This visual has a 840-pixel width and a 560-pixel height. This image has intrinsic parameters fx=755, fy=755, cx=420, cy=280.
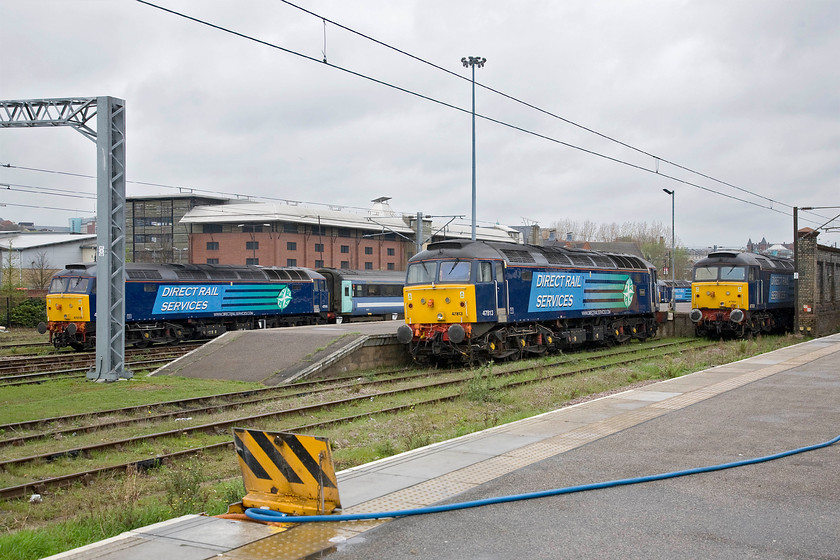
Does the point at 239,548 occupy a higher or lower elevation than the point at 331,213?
lower

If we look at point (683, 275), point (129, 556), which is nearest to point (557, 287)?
point (129, 556)

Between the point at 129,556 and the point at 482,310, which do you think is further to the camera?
the point at 482,310

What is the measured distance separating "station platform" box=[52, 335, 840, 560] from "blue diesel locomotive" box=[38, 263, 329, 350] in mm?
21054

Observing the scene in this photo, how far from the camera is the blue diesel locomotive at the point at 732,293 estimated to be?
3014cm

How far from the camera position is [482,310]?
21.3 metres

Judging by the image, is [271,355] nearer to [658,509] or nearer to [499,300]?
[499,300]

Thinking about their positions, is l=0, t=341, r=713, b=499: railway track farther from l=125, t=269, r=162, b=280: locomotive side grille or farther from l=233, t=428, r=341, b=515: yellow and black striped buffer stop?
l=125, t=269, r=162, b=280: locomotive side grille

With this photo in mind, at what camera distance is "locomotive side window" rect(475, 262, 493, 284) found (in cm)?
2127

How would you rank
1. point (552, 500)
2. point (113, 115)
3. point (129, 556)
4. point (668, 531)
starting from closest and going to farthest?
point (129, 556)
point (668, 531)
point (552, 500)
point (113, 115)

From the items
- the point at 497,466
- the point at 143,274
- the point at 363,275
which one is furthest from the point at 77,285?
the point at 497,466

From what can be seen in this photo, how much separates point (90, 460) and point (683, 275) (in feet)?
331

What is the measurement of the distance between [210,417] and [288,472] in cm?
801

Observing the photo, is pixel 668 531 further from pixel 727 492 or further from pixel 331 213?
pixel 331 213

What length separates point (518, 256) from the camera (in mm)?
23172
